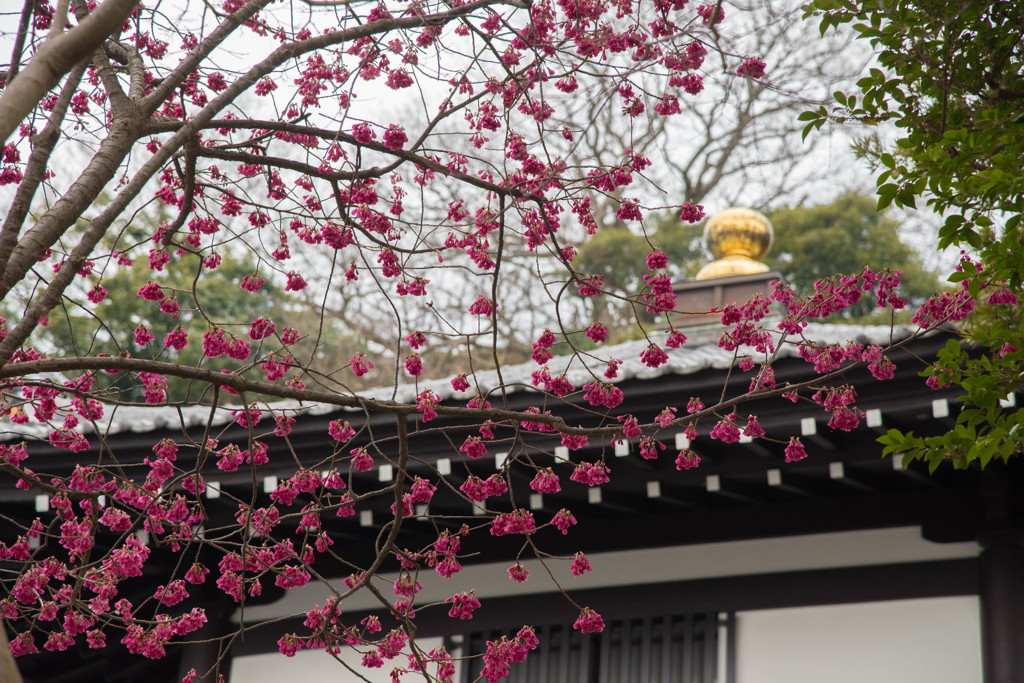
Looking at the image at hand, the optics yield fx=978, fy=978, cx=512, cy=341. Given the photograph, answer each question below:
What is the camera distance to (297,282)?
12.7 feet

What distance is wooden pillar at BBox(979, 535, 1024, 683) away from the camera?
380 centimetres

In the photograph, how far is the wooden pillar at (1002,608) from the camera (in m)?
3.80

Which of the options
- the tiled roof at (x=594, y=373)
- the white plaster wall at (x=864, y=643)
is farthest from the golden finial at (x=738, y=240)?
the white plaster wall at (x=864, y=643)

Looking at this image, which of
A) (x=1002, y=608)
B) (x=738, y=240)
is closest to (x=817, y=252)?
(x=738, y=240)

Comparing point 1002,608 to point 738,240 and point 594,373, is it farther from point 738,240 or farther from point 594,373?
point 738,240

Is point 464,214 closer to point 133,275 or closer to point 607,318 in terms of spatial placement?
point 607,318

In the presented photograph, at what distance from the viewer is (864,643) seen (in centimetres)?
422

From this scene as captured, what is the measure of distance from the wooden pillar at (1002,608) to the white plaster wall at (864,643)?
124mm

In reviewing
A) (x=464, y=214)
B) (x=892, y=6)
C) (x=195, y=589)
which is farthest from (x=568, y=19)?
(x=195, y=589)

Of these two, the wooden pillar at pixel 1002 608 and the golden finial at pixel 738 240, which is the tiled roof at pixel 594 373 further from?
the wooden pillar at pixel 1002 608

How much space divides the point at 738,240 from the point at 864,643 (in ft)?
12.8

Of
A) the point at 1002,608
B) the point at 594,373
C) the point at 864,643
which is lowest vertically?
the point at 864,643

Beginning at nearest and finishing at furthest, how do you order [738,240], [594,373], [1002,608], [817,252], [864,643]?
[1002,608] → [864,643] → [594,373] → [738,240] → [817,252]

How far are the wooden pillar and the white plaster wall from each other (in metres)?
0.12
